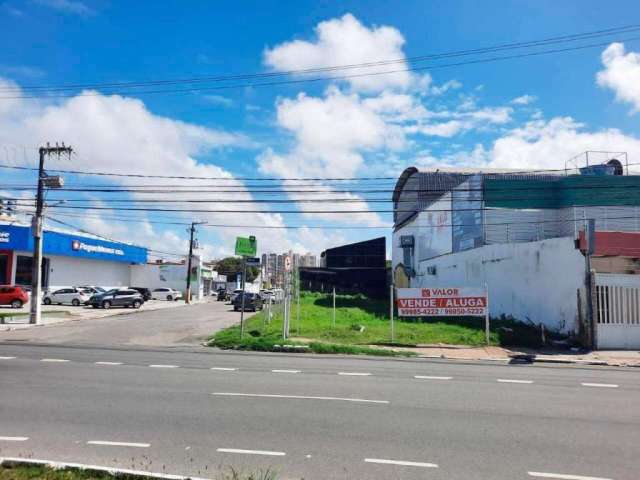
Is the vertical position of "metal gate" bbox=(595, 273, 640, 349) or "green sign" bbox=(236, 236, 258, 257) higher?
"green sign" bbox=(236, 236, 258, 257)

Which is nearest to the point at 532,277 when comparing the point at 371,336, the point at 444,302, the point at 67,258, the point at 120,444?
the point at 444,302

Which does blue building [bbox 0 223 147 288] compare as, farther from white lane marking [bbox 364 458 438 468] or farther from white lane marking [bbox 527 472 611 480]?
white lane marking [bbox 527 472 611 480]

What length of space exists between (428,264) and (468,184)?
11373mm

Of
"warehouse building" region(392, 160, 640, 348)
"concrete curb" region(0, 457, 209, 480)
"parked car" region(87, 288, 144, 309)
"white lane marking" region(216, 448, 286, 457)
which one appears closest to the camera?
"concrete curb" region(0, 457, 209, 480)

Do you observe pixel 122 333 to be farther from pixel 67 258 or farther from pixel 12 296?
pixel 67 258

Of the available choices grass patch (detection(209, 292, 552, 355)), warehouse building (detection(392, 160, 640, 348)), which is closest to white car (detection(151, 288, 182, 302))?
warehouse building (detection(392, 160, 640, 348))

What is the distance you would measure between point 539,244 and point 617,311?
5193 mm

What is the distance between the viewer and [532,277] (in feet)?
77.2

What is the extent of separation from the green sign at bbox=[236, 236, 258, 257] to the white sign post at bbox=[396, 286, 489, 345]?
594cm

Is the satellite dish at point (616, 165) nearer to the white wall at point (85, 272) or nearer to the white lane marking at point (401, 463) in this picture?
the white lane marking at point (401, 463)

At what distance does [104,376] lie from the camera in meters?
11.2

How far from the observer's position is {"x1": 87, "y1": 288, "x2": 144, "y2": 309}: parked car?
42.1 meters

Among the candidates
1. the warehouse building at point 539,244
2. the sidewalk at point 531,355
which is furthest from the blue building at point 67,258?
the sidewalk at point 531,355

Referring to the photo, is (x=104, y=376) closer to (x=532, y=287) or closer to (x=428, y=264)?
(x=532, y=287)
